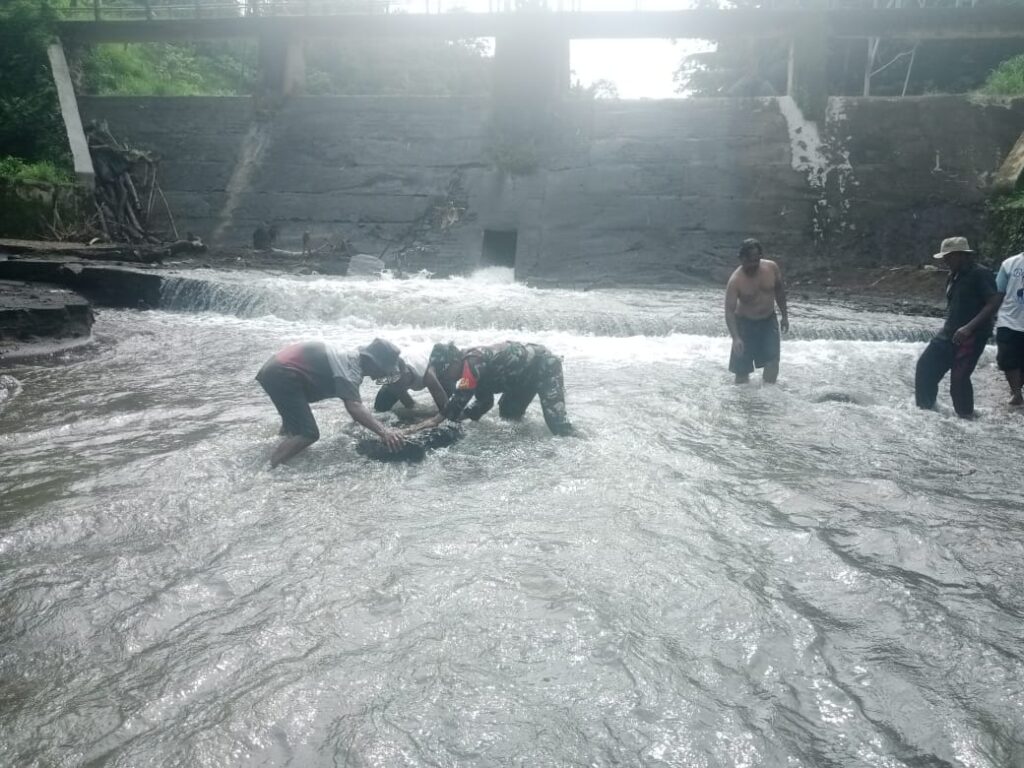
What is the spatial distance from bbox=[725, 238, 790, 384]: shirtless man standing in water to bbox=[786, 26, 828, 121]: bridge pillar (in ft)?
37.2

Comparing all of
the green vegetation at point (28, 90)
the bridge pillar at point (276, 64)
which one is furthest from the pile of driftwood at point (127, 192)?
the bridge pillar at point (276, 64)

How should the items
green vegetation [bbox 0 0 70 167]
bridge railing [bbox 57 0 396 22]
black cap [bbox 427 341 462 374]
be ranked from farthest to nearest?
bridge railing [bbox 57 0 396 22], green vegetation [bbox 0 0 70 167], black cap [bbox 427 341 462 374]

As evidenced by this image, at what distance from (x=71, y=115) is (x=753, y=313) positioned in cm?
1752

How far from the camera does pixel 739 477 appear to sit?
579cm

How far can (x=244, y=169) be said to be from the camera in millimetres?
19375

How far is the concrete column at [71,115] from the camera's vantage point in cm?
1859

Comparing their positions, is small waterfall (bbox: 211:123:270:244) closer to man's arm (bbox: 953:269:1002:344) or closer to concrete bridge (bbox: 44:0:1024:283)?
concrete bridge (bbox: 44:0:1024:283)

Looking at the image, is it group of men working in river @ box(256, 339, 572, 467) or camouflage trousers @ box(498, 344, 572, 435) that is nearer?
group of men working in river @ box(256, 339, 572, 467)

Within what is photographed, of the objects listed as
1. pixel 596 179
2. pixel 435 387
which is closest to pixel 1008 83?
pixel 596 179

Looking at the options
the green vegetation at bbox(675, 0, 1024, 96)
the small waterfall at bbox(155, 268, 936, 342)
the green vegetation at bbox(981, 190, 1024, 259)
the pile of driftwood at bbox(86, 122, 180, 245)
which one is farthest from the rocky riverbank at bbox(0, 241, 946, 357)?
the green vegetation at bbox(675, 0, 1024, 96)

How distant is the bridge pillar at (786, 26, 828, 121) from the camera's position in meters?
18.2

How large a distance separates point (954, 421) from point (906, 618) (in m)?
4.14

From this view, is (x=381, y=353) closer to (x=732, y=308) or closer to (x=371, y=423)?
(x=371, y=423)

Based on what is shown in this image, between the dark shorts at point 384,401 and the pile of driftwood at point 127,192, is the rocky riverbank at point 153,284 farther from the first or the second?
the dark shorts at point 384,401
